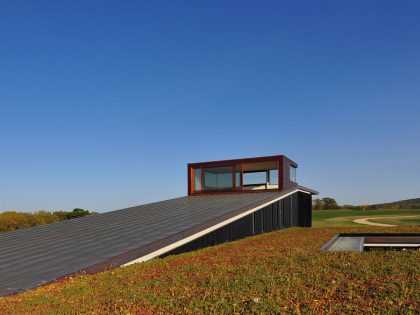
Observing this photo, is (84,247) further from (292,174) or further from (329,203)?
(329,203)

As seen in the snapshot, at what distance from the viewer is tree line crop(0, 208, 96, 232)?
25.4 meters

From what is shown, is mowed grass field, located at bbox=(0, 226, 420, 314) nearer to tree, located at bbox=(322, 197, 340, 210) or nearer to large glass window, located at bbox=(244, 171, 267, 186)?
large glass window, located at bbox=(244, 171, 267, 186)

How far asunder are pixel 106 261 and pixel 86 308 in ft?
7.79

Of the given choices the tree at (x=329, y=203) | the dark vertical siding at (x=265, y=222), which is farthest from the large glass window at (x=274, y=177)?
the tree at (x=329, y=203)

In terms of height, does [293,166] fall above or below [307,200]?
above

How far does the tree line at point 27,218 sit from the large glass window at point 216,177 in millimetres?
13452

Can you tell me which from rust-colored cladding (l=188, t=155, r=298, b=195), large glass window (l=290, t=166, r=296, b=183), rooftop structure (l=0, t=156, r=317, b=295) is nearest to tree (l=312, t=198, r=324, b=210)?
large glass window (l=290, t=166, r=296, b=183)

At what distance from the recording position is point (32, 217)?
27.0 meters

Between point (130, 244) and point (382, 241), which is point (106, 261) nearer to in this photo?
point (130, 244)

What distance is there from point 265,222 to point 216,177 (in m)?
5.57

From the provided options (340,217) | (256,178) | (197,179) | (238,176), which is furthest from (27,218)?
(340,217)

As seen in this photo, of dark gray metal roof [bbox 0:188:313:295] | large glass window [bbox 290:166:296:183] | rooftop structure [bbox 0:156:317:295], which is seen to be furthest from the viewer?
large glass window [bbox 290:166:296:183]

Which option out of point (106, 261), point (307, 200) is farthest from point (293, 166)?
point (106, 261)

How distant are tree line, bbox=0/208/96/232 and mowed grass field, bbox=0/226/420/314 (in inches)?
889
